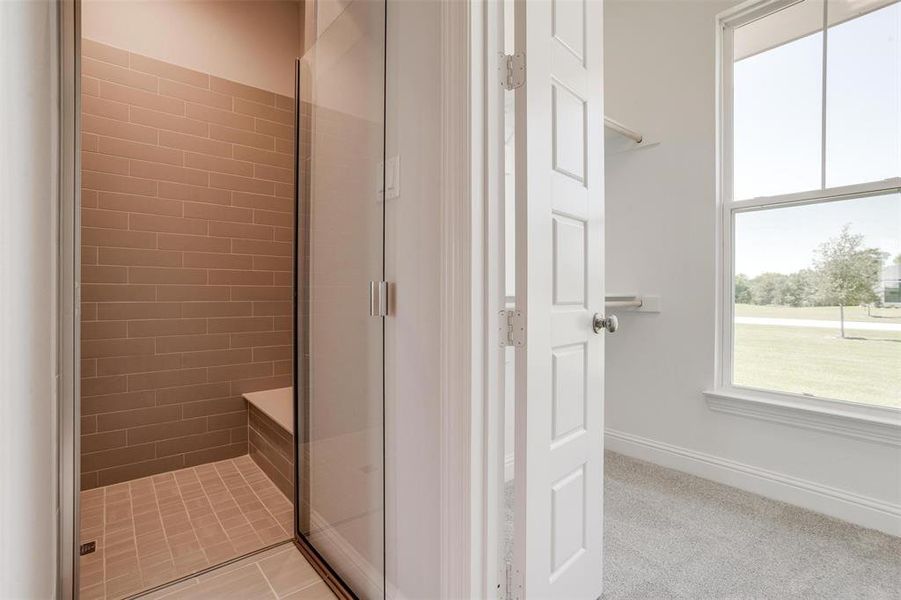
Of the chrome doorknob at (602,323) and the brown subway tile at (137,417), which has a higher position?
the chrome doorknob at (602,323)

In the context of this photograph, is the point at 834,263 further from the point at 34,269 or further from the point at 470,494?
the point at 34,269

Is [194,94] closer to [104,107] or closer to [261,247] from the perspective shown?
[104,107]

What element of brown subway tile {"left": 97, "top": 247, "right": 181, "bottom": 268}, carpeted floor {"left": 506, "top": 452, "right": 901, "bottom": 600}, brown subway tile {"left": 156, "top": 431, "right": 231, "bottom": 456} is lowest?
carpeted floor {"left": 506, "top": 452, "right": 901, "bottom": 600}

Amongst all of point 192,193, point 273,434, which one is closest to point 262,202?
point 192,193

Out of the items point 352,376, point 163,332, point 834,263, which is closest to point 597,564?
point 352,376

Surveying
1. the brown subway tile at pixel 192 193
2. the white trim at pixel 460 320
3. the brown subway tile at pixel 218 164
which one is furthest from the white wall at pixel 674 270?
the brown subway tile at pixel 192 193

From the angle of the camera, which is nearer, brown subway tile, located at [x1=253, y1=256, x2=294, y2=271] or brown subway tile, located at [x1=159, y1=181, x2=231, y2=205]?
brown subway tile, located at [x1=159, y1=181, x2=231, y2=205]

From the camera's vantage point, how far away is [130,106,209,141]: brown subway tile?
2.24m

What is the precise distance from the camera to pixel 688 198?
2.41m

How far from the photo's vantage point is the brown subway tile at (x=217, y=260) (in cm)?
242

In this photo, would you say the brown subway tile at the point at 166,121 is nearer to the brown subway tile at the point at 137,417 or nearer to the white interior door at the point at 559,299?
the brown subway tile at the point at 137,417

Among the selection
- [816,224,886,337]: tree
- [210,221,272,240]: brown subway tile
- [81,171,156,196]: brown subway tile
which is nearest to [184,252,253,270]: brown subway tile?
[210,221,272,240]: brown subway tile

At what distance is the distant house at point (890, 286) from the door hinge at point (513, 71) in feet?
6.43

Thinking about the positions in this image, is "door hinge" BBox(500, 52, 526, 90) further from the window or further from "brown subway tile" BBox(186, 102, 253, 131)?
"brown subway tile" BBox(186, 102, 253, 131)
